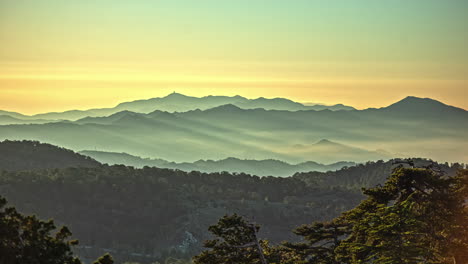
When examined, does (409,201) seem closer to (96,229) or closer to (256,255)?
(256,255)

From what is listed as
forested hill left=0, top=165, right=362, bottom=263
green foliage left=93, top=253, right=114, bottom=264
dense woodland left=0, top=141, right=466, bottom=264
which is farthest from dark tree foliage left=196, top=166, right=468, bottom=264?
forested hill left=0, top=165, right=362, bottom=263

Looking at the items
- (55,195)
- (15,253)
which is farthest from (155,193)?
(15,253)

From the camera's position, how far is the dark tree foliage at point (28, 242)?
23.9m

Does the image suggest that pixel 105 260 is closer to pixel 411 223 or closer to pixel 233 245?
pixel 233 245

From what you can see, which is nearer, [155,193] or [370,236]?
[370,236]

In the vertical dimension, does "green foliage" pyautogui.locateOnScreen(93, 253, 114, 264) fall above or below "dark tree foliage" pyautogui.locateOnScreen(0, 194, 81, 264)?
below

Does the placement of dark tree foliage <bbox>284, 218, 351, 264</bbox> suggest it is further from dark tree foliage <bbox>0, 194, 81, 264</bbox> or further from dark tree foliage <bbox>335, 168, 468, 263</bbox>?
dark tree foliage <bbox>0, 194, 81, 264</bbox>

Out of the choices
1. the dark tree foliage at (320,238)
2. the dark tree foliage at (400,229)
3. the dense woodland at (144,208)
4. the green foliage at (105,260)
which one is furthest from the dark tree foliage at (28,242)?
the dense woodland at (144,208)

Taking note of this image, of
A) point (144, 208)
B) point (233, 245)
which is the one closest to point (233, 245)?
point (233, 245)

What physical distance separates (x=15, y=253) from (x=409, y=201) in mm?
17345

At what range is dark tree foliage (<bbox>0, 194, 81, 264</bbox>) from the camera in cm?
2388

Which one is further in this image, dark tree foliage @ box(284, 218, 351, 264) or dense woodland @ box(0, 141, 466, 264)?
dense woodland @ box(0, 141, 466, 264)

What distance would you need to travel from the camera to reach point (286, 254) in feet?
118

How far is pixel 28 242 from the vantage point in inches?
966
